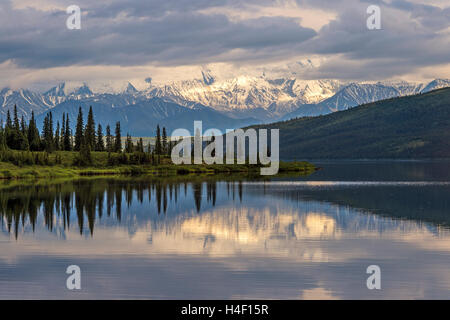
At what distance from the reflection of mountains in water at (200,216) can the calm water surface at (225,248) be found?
0.11 meters

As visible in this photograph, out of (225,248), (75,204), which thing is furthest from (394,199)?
(225,248)

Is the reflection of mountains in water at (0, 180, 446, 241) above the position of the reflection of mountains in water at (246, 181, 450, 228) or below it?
below

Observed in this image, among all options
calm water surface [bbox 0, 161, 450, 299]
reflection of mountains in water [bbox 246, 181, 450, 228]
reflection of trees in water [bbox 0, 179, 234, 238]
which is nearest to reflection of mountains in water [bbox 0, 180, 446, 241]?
reflection of trees in water [bbox 0, 179, 234, 238]

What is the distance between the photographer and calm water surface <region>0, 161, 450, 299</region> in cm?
3391

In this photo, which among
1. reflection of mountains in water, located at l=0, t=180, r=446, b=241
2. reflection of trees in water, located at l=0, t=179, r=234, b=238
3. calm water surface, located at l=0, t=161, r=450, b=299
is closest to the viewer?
calm water surface, located at l=0, t=161, r=450, b=299

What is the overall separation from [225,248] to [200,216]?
72.2 ft

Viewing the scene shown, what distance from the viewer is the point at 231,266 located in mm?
39594

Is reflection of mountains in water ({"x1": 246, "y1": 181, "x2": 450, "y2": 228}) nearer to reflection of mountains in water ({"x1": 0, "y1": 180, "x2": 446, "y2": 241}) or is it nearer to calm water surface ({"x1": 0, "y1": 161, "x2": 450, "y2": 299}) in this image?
calm water surface ({"x1": 0, "y1": 161, "x2": 450, "y2": 299})

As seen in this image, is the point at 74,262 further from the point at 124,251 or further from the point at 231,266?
the point at 231,266

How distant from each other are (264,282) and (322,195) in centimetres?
6119

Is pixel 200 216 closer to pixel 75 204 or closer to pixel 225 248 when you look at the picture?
pixel 75 204

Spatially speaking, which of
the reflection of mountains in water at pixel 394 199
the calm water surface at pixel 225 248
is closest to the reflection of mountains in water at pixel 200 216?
the calm water surface at pixel 225 248

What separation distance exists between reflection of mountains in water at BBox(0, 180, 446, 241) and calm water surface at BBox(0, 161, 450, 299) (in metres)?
0.11

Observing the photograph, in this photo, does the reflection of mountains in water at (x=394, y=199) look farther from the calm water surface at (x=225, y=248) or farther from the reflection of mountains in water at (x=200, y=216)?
the reflection of mountains in water at (x=200, y=216)
